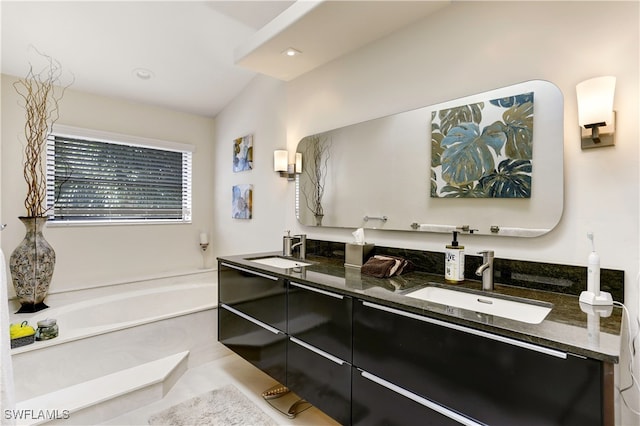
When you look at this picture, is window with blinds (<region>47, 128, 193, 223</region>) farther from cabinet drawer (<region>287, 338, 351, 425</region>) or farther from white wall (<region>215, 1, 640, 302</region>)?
cabinet drawer (<region>287, 338, 351, 425</region>)

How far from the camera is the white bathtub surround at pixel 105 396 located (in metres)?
1.83

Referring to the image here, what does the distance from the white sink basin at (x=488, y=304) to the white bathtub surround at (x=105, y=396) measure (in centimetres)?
189

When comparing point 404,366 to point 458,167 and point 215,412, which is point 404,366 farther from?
point 215,412

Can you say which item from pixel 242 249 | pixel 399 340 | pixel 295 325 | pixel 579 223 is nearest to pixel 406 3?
pixel 579 223

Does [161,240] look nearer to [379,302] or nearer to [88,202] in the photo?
[88,202]

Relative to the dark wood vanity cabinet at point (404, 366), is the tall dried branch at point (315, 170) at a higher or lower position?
higher

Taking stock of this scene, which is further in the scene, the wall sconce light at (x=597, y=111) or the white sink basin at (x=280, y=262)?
the white sink basin at (x=280, y=262)

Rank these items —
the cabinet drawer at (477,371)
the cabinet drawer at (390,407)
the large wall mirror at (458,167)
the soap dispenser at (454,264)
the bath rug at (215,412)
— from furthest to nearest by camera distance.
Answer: the bath rug at (215,412) < the soap dispenser at (454,264) < the large wall mirror at (458,167) < the cabinet drawer at (390,407) < the cabinet drawer at (477,371)

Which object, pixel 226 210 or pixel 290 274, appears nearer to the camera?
pixel 290 274

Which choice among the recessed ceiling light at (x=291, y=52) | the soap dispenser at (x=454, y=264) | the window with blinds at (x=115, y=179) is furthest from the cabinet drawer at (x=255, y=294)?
the window with blinds at (x=115, y=179)

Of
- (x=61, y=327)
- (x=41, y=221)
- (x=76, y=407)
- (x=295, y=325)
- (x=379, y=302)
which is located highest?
(x=41, y=221)

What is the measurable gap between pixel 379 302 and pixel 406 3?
1689mm

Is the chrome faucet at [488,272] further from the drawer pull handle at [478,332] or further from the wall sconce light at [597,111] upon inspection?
the wall sconce light at [597,111]

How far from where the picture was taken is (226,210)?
388cm
